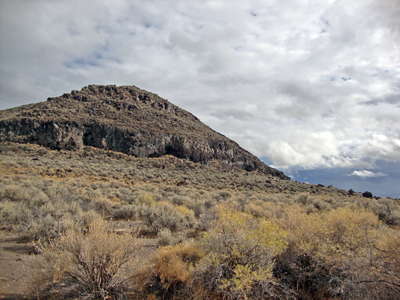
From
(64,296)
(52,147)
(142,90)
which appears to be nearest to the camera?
(64,296)

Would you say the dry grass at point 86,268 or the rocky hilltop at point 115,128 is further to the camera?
the rocky hilltop at point 115,128

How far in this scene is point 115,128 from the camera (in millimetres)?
63094

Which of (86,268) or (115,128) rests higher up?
(115,128)

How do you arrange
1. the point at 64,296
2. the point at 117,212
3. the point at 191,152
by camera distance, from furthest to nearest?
the point at 191,152, the point at 117,212, the point at 64,296

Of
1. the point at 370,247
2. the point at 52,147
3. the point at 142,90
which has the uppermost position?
the point at 142,90

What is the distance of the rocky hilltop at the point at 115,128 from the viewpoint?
56000mm

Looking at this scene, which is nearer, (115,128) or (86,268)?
Result: (86,268)

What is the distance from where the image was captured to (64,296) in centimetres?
527

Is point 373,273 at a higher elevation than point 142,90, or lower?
lower

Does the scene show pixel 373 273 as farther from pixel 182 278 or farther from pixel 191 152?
pixel 191 152

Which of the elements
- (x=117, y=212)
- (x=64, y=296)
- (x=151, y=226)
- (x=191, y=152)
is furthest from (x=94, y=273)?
(x=191, y=152)

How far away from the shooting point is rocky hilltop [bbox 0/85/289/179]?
184ft

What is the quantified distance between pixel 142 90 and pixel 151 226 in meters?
95.4

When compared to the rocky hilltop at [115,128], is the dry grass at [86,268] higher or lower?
lower
